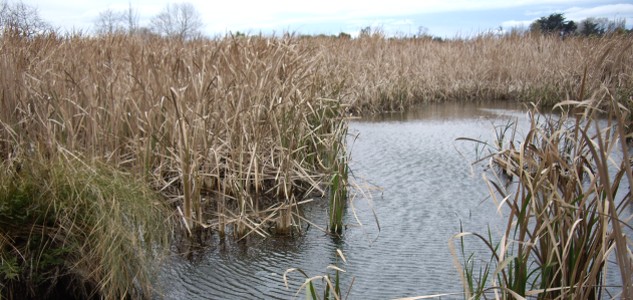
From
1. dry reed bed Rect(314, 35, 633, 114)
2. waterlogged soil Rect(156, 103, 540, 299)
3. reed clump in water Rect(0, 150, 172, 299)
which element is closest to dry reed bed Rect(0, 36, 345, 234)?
waterlogged soil Rect(156, 103, 540, 299)

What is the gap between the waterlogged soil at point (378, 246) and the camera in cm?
305

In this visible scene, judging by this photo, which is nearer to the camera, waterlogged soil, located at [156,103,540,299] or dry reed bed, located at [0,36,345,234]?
waterlogged soil, located at [156,103,540,299]

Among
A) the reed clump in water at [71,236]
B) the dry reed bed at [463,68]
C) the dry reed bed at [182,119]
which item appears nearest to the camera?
the reed clump in water at [71,236]

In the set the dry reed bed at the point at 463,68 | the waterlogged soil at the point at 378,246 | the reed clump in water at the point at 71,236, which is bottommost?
the waterlogged soil at the point at 378,246

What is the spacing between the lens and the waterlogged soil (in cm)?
305

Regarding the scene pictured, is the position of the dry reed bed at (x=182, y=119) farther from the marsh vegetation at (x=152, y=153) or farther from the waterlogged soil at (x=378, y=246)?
the waterlogged soil at (x=378, y=246)

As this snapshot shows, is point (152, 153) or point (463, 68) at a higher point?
point (463, 68)

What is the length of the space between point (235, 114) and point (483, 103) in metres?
8.27

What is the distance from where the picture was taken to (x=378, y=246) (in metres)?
3.64

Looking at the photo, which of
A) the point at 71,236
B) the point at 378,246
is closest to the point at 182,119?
the point at 71,236

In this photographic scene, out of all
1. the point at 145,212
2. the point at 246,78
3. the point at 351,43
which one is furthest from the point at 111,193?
the point at 351,43

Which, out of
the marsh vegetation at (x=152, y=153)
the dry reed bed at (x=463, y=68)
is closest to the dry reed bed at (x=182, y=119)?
the marsh vegetation at (x=152, y=153)

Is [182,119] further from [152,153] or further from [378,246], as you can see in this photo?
[378,246]

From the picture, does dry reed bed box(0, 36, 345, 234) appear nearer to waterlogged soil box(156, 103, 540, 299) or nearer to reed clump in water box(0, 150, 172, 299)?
waterlogged soil box(156, 103, 540, 299)
